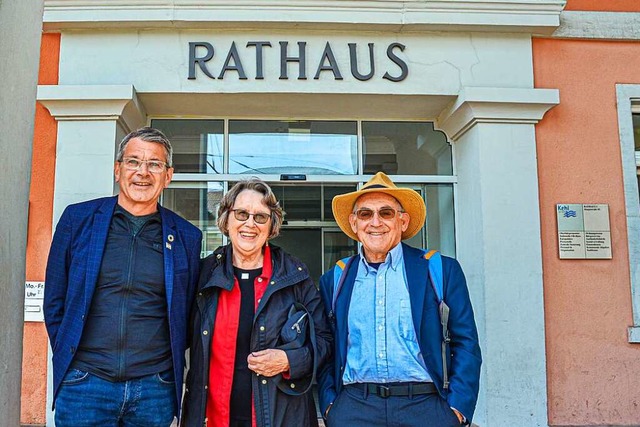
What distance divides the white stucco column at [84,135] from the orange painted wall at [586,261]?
13.1 feet

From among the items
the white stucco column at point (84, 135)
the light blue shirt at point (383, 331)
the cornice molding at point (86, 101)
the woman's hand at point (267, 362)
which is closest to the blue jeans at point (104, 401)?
the woman's hand at point (267, 362)

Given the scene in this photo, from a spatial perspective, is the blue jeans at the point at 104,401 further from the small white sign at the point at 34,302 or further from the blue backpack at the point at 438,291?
the small white sign at the point at 34,302

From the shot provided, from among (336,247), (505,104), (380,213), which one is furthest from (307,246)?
(380,213)

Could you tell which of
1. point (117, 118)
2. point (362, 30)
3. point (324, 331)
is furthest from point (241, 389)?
point (362, 30)

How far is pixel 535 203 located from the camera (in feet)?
16.8

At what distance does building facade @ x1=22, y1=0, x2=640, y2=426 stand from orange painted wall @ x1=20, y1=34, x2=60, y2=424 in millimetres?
13

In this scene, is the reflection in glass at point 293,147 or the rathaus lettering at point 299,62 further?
the reflection in glass at point 293,147

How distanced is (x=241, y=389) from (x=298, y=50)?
3686 mm

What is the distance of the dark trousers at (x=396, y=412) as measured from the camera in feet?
8.09

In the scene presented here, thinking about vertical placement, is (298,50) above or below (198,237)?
above

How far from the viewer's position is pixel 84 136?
5.07 m

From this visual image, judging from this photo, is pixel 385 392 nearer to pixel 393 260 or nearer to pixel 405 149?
pixel 393 260

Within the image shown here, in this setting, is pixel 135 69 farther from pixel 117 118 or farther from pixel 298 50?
pixel 298 50

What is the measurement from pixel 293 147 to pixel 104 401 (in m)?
4.00
